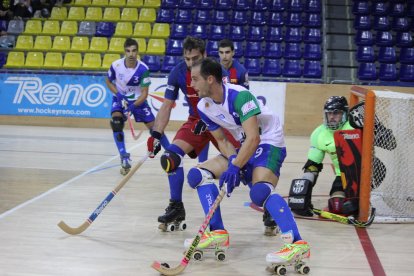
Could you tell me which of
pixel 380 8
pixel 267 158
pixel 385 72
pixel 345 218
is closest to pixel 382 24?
pixel 380 8

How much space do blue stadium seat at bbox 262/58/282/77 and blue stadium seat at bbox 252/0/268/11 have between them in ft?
6.10

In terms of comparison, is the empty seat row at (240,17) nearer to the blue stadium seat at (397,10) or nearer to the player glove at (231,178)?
the blue stadium seat at (397,10)

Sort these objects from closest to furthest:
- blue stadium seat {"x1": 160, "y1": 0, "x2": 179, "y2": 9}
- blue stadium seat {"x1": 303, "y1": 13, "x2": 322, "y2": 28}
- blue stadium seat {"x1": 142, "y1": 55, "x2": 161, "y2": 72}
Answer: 1. blue stadium seat {"x1": 142, "y1": 55, "x2": 161, "y2": 72}
2. blue stadium seat {"x1": 303, "y1": 13, "x2": 322, "y2": 28}
3. blue stadium seat {"x1": 160, "y1": 0, "x2": 179, "y2": 9}

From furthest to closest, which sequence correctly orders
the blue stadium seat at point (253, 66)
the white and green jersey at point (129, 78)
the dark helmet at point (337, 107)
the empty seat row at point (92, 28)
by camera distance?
the empty seat row at point (92, 28) < the blue stadium seat at point (253, 66) < the white and green jersey at point (129, 78) < the dark helmet at point (337, 107)

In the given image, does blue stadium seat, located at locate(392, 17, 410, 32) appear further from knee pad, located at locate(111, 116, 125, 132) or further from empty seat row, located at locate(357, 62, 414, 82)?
knee pad, located at locate(111, 116, 125, 132)

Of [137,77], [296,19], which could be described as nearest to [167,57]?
[296,19]

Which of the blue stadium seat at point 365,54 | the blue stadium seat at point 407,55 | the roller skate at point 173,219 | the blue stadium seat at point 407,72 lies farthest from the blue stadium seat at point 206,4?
the roller skate at point 173,219

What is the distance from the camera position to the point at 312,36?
51.5 feet

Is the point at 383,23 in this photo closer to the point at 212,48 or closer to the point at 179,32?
the point at 212,48

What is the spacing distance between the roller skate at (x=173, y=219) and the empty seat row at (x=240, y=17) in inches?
432

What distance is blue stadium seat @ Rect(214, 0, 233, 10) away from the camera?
16594mm

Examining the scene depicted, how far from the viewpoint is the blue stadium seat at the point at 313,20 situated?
1603 centimetres

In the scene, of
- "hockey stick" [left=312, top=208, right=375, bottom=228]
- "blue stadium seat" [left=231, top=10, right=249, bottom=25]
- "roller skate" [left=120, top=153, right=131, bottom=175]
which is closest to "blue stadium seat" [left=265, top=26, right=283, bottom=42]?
"blue stadium seat" [left=231, top=10, right=249, bottom=25]

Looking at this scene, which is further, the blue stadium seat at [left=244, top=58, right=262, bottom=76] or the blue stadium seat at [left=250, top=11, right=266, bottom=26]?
the blue stadium seat at [left=250, top=11, right=266, bottom=26]
